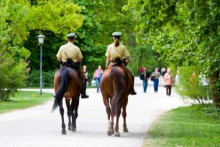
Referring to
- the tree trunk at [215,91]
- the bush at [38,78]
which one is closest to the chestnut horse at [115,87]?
the tree trunk at [215,91]

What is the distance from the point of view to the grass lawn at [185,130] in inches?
511

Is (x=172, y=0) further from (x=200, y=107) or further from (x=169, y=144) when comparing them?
(x=200, y=107)

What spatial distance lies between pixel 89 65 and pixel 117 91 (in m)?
48.9

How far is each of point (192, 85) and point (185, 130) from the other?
9.34 metres

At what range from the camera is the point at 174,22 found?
1656 cm

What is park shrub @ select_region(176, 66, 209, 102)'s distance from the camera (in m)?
25.2

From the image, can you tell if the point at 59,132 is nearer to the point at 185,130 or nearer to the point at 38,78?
the point at 185,130

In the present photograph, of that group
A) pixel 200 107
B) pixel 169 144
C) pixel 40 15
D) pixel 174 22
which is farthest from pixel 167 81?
pixel 169 144

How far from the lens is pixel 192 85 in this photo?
999 inches

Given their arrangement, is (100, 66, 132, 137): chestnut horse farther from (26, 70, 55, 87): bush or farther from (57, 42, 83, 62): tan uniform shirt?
(26, 70, 55, 87): bush

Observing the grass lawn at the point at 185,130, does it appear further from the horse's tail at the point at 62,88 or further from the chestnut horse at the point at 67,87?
the horse's tail at the point at 62,88

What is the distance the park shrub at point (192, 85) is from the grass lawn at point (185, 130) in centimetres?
100

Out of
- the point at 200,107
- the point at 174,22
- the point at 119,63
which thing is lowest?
the point at 200,107

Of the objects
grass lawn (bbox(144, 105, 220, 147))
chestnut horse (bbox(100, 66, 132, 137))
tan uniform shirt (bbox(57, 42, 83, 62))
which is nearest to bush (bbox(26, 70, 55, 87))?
grass lawn (bbox(144, 105, 220, 147))
